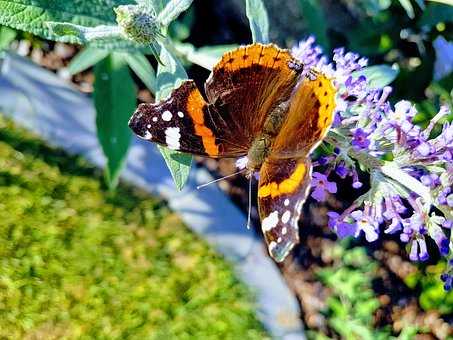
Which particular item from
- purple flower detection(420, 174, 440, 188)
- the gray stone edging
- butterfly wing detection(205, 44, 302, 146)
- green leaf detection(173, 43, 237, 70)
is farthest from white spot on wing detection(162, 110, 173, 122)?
the gray stone edging

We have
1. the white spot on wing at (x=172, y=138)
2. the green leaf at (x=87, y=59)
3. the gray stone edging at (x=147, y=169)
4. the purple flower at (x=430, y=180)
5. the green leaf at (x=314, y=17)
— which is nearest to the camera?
the purple flower at (x=430, y=180)

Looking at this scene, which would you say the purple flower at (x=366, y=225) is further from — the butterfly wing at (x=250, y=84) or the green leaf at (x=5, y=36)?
the green leaf at (x=5, y=36)

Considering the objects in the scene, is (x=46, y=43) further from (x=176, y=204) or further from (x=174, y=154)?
(x=174, y=154)

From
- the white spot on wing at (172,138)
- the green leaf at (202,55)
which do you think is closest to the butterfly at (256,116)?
the white spot on wing at (172,138)

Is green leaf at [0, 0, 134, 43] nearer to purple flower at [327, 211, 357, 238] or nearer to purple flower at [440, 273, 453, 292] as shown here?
purple flower at [327, 211, 357, 238]

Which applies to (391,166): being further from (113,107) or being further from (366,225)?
(113,107)

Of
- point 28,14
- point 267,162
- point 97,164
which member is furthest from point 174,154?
point 97,164
